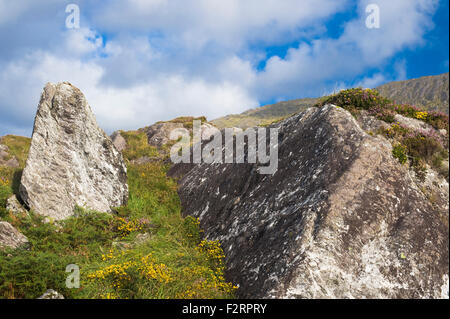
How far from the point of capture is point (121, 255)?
30.1 ft

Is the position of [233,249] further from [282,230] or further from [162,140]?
[162,140]

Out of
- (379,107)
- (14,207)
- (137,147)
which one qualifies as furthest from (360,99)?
(137,147)

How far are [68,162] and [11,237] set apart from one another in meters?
3.83

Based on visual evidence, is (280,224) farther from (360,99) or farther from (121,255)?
(360,99)

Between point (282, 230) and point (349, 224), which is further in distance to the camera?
point (282, 230)

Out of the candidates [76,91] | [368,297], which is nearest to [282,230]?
[368,297]

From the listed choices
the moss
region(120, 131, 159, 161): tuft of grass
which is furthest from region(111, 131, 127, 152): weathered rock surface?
the moss

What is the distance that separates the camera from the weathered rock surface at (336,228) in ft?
21.3

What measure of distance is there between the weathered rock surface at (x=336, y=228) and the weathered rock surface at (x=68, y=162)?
567 centimetres

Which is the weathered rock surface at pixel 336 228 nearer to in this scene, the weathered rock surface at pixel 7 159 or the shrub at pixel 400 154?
the shrub at pixel 400 154

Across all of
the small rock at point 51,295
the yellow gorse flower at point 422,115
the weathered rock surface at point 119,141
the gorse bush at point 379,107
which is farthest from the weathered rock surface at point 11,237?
the weathered rock surface at point 119,141

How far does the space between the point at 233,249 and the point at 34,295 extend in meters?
5.21

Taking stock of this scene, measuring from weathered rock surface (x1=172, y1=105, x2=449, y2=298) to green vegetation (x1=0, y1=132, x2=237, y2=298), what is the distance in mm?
953
